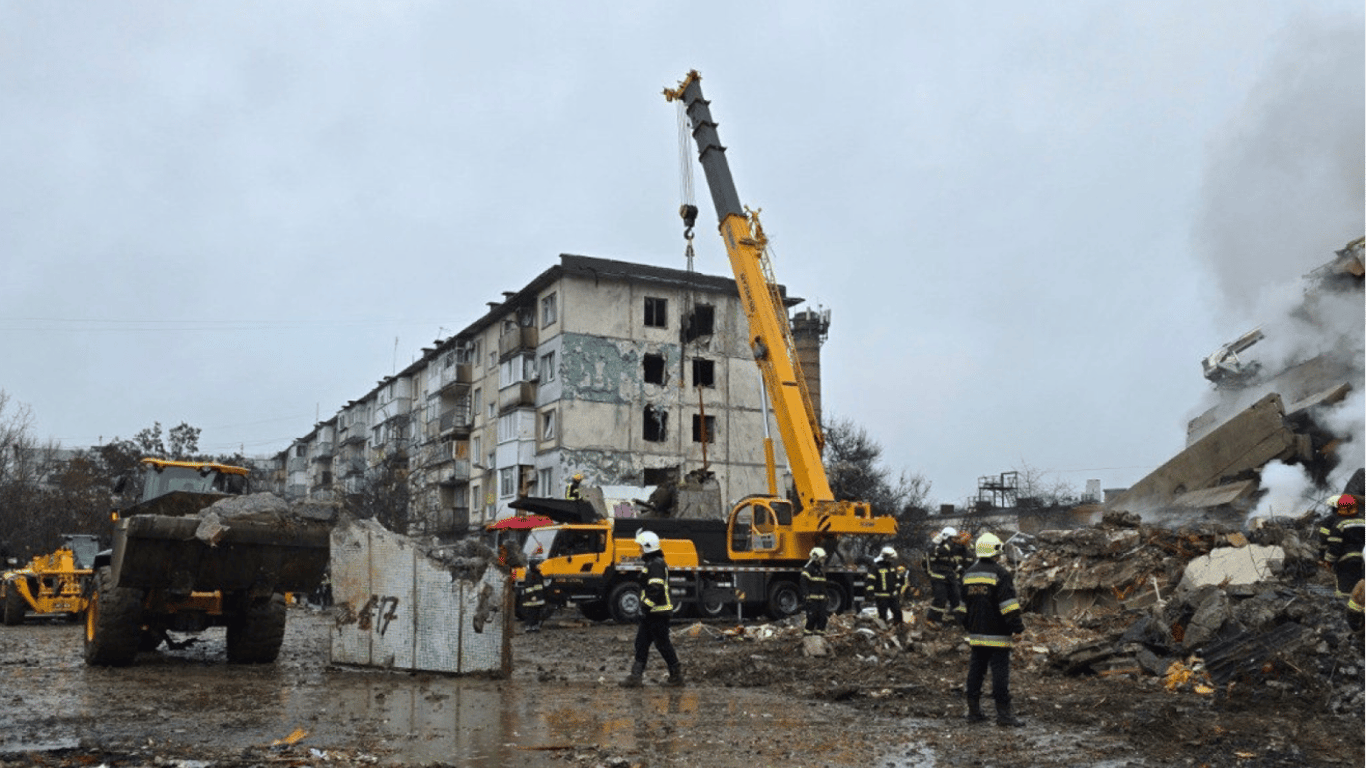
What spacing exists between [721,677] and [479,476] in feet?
138

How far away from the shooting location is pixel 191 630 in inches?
534

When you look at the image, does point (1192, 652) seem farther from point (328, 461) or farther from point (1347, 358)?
point (328, 461)

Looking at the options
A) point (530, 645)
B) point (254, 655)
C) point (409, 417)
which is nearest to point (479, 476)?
point (409, 417)

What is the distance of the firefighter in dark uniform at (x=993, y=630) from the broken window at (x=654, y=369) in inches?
1523

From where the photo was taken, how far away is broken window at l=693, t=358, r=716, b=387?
48344 mm

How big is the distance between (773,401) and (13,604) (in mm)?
16843

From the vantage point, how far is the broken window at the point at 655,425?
47625mm

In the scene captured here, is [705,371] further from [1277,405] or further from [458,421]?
[1277,405]

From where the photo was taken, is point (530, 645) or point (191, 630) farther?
point (530, 645)

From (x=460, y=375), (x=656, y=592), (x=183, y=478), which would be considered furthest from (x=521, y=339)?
(x=656, y=592)

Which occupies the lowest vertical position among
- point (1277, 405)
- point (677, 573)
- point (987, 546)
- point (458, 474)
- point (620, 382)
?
point (677, 573)

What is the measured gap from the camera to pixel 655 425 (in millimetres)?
47875

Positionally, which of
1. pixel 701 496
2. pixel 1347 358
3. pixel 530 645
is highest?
pixel 1347 358

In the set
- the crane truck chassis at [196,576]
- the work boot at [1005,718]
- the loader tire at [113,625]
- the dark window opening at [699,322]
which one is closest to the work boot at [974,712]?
the work boot at [1005,718]
